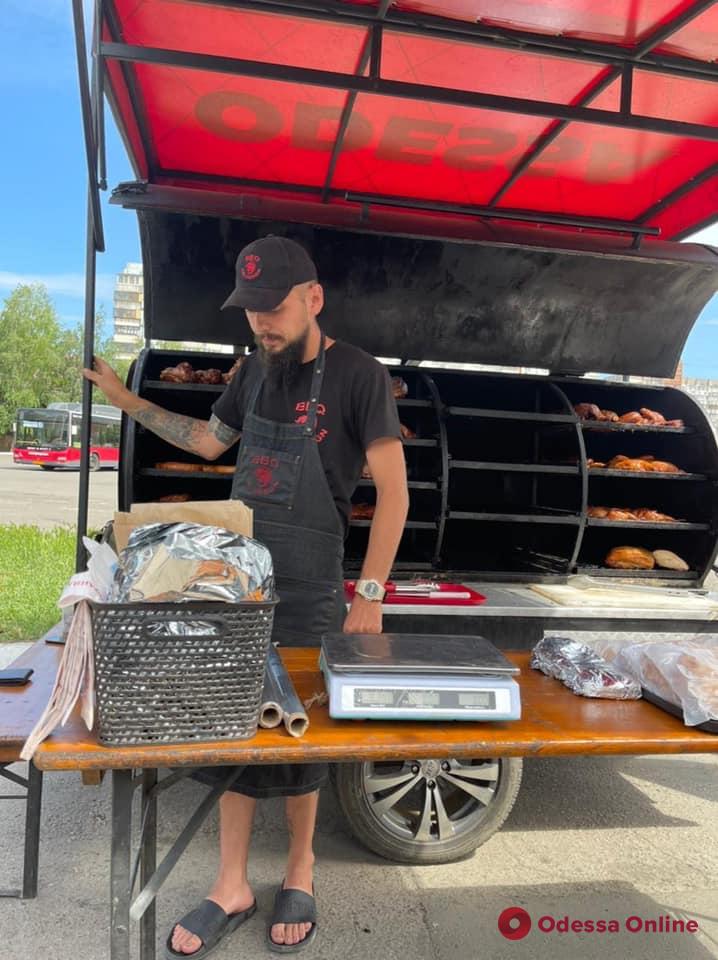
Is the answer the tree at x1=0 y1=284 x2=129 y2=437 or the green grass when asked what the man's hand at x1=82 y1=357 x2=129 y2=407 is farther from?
the tree at x1=0 y1=284 x2=129 y2=437

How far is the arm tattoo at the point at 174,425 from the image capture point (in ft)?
9.50

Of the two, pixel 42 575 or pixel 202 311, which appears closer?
pixel 202 311

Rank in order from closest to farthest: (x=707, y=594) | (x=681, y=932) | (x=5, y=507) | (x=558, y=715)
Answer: (x=558, y=715) < (x=681, y=932) < (x=707, y=594) < (x=5, y=507)

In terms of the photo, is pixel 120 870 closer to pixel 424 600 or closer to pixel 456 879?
pixel 456 879

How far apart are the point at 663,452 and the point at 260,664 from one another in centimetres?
425

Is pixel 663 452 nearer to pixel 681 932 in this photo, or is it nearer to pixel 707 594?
pixel 707 594

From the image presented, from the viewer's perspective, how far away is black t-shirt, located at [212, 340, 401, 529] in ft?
8.02

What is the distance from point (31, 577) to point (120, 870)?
22.8 feet

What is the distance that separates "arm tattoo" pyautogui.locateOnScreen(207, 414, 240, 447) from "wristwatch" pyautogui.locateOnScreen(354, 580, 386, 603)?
82 cm

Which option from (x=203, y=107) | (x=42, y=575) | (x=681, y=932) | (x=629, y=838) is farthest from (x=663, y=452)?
(x=42, y=575)

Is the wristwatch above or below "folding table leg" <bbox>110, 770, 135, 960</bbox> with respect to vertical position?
above

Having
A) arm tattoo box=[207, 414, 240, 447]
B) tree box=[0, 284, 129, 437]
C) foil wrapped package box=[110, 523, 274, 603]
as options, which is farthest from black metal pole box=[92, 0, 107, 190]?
tree box=[0, 284, 129, 437]

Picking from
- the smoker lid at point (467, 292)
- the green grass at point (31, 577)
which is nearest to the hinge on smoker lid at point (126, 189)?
the smoker lid at point (467, 292)

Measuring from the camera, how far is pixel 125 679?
1.42m
